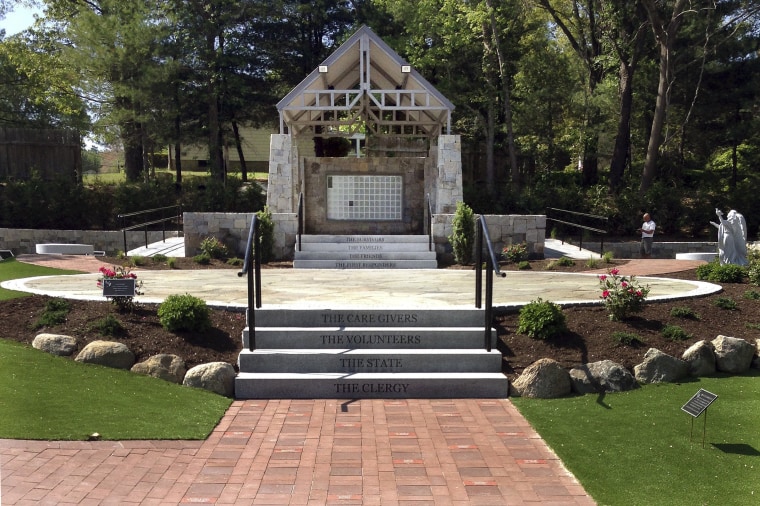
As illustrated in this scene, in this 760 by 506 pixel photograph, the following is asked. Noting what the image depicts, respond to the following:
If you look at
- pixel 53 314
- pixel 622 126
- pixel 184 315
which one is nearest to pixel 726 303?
pixel 184 315

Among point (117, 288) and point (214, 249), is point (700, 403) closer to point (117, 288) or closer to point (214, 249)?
point (117, 288)

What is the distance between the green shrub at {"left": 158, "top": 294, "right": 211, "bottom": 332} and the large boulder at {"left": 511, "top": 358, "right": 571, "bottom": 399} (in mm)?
4011

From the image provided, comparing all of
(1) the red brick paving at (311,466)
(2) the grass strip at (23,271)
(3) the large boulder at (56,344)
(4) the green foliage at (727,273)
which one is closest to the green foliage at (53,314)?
(3) the large boulder at (56,344)

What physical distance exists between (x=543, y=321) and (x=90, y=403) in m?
5.32

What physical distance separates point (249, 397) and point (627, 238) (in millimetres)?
19104

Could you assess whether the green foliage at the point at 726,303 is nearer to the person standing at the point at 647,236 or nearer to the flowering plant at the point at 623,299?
the flowering plant at the point at 623,299

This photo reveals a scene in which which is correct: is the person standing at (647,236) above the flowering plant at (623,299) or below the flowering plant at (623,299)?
above

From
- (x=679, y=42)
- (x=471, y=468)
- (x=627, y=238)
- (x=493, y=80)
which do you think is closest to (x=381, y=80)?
(x=493, y=80)

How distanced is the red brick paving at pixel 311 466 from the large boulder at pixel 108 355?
166 cm

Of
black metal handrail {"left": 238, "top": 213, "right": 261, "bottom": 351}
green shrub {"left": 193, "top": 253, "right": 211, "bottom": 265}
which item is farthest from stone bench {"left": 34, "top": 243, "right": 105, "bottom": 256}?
black metal handrail {"left": 238, "top": 213, "right": 261, "bottom": 351}

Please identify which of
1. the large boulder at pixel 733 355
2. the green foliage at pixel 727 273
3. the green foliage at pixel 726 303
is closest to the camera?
the large boulder at pixel 733 355

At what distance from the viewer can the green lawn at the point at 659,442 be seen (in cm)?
520

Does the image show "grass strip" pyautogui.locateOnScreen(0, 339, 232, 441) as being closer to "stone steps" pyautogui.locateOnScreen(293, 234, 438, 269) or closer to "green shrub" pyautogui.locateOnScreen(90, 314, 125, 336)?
"green shrub" pyautogui.locateOnScreen(90, 314, 125, 336)

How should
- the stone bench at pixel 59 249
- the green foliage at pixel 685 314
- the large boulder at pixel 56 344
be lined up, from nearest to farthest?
the large boulder at pixel 56 344 < the green foliage at pixel 685 314 < the stone bench at pixel 59 249
